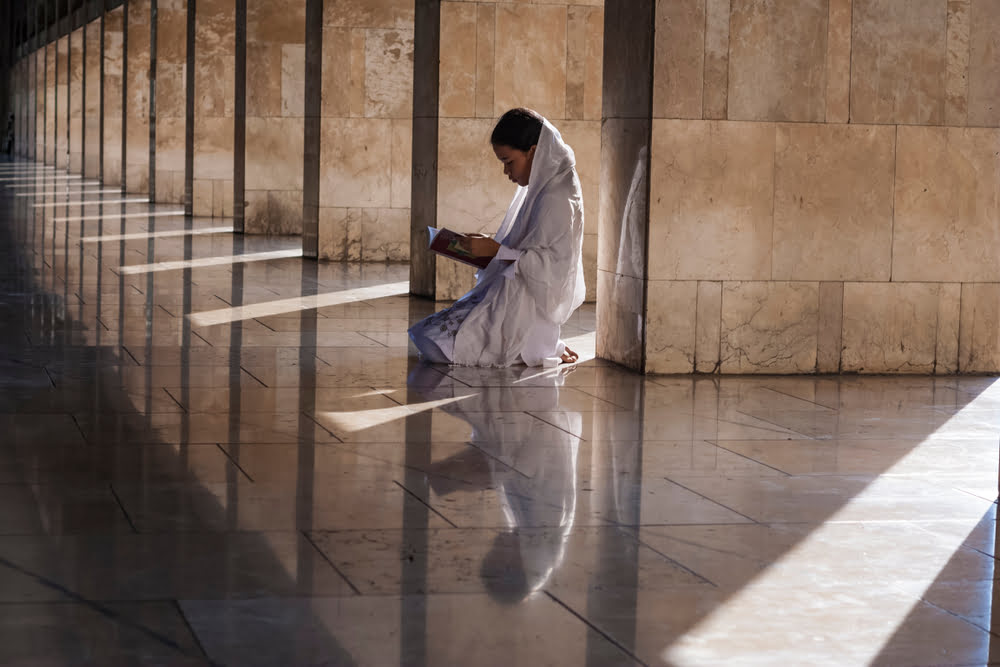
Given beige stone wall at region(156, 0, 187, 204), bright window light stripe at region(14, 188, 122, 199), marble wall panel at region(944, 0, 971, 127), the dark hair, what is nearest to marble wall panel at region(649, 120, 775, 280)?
the dark hair

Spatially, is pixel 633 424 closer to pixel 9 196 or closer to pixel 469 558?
pixel 469 558

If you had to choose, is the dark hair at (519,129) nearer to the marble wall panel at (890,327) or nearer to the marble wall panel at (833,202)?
the marble wall panel at (833,202)

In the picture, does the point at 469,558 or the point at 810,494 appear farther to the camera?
the point at 810,494

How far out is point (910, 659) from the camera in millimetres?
3820

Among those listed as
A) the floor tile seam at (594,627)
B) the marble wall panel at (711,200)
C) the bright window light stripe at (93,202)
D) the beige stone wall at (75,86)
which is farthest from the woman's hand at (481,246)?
the beige stone wall at (75,86)

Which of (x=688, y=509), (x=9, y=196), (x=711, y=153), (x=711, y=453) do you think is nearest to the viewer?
(x=688, y=509)

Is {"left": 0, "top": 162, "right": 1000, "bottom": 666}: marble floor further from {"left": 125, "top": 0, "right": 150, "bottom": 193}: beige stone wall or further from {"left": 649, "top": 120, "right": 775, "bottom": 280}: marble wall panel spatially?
{"left": 125, "top": 0, "right": 150, "bottom": 193}: beige stone wall

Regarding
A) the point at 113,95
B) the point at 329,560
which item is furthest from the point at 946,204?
the point at 113,95

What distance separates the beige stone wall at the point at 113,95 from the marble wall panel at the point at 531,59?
92.9ft

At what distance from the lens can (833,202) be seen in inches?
367

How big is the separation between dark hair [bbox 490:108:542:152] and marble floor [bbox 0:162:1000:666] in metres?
1.57

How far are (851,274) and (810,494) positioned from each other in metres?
3.90

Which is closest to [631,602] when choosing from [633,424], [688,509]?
[688,509]

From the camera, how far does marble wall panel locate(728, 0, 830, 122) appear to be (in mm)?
9047
